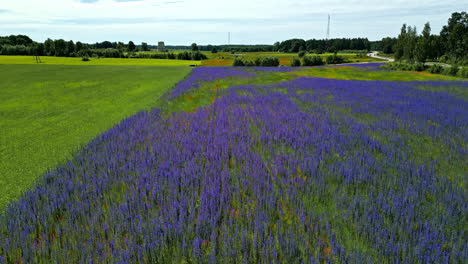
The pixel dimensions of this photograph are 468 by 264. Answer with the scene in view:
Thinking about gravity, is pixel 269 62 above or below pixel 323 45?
below

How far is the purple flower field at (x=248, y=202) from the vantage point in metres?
2.91

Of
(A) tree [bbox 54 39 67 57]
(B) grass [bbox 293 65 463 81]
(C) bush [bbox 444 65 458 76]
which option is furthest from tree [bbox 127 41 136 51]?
(C) bush [bbox 444 65 458 76]

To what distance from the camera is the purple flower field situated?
2.91 meters

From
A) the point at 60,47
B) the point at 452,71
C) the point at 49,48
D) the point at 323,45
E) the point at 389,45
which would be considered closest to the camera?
the point at 452,71

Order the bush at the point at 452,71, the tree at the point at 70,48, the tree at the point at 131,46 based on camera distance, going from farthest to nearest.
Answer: the tree at the point at 131,46 → the tree at the point at 70,48 → the bush at the point at 452,71

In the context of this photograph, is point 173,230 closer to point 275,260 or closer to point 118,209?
point 118,209

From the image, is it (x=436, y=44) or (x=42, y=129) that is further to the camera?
(x=436, y=44)

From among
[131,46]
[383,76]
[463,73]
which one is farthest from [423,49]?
[131,46]

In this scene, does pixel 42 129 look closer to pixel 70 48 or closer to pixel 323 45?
Answer: pixel 70 48

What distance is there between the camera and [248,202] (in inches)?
159

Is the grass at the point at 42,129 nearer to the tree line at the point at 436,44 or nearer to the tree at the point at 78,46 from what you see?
the tree line at the point at 436,44

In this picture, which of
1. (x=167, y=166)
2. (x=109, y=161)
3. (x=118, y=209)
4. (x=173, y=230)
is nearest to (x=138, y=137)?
(x=109, y=161)

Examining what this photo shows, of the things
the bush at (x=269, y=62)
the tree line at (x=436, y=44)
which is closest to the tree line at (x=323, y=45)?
the tree line at (x=436, y=44)

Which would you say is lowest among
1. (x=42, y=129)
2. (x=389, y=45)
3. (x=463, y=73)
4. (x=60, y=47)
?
(x=42, y=129)
